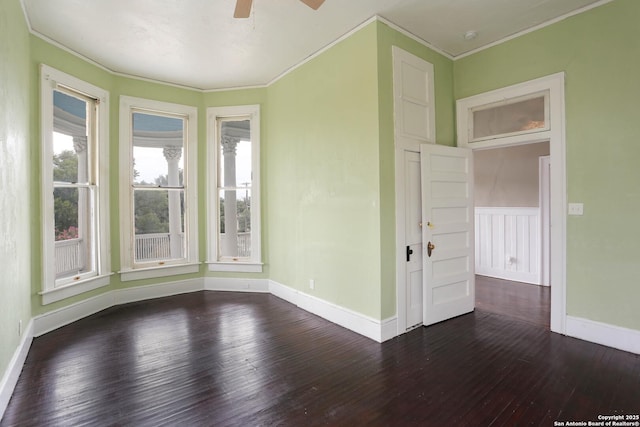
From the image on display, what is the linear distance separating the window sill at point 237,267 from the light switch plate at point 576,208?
391cm

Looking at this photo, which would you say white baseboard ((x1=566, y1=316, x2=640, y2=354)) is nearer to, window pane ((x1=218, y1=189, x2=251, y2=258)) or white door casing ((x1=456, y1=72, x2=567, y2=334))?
white door casing ((x1=456, y1=72, x2=567, y2=334))

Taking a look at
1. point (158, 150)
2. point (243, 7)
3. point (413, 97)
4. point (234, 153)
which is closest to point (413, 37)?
point (413, 97)

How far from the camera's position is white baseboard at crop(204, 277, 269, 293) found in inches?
192

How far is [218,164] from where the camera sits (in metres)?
4.99

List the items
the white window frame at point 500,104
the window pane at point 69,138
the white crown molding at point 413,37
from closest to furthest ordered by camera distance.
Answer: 1. the white crown molding at point 413,37
2. the white window frame at point 500,104
3. the window pane at point 69,138

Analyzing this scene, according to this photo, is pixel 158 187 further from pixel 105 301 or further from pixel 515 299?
pixel 515 299

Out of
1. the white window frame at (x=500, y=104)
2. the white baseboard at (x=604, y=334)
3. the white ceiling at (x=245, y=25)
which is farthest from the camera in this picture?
the white window frame at (x=500, y=104)

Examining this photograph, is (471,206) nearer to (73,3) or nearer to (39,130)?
(73,3)

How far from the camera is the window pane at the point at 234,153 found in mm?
5000

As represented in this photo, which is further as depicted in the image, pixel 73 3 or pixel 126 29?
pixel 126 29

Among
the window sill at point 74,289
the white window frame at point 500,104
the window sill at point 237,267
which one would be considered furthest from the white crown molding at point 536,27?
the window sill at point 74,289

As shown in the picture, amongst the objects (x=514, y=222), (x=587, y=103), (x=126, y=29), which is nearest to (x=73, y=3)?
(x=126, y=29)

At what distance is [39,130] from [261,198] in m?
2.66

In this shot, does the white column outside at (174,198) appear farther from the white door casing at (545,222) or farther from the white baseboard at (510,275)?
the white door casing at (545,222)
